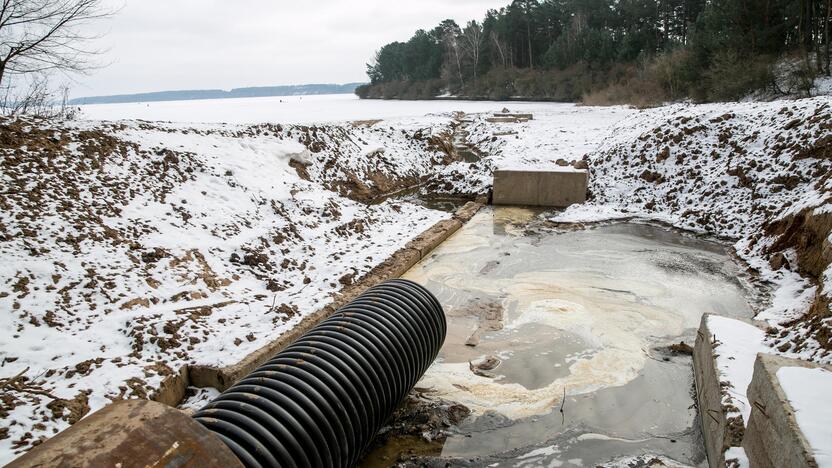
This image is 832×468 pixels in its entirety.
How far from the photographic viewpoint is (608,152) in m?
13.3

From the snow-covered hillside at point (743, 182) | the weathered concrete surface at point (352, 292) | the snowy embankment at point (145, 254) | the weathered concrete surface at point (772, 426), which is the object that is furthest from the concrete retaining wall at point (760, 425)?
the snowy embankment at point (145, 254)

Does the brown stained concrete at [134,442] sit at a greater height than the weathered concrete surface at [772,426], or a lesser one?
greater

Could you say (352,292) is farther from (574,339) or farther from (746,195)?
(746,195)

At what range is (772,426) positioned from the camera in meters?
2.78

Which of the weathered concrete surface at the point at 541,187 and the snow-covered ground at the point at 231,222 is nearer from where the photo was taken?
the snow-covered ground at the point at 231,222

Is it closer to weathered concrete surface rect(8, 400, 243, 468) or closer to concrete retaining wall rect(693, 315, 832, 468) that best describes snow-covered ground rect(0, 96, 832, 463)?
concrete retaining wall rect(693, 315, 832, 468)

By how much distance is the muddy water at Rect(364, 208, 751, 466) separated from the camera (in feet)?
13.4

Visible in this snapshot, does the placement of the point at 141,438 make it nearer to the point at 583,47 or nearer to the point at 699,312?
the point at 699,312

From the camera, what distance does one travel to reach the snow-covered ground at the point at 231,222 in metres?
4.56

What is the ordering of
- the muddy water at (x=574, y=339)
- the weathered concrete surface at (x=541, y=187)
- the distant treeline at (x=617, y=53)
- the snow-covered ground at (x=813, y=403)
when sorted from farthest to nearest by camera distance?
the distant treeline at (x=617, y=53) → the weathered concrete surface at (x=541, y=187) → the muddy water at (x=574, y=339) → the snow-covered ground at (x=813, y=403)

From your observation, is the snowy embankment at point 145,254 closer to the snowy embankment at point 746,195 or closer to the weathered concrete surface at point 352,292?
the weathered concrete surface at point 352,292

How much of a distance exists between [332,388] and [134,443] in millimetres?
1278

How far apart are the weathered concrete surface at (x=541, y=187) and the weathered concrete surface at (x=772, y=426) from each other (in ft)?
28.5

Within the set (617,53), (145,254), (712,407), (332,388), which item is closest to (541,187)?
(712,407)
